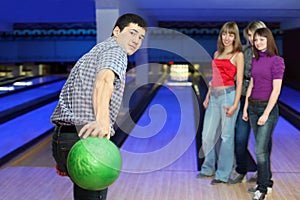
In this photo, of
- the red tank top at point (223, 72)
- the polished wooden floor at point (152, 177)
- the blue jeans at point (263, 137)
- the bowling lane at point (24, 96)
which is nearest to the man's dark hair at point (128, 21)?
the blue jeans at point (263, 137)

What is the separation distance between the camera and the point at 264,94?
241cm

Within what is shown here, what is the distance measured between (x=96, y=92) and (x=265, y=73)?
1.32m

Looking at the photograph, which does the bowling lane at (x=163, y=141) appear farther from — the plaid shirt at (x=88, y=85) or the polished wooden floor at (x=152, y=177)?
the plaid shirt at (x=88, y=85)

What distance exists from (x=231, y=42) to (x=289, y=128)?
2.74m

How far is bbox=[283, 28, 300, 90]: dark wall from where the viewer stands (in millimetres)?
10141

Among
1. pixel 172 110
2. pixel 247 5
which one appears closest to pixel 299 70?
pixel 247 5

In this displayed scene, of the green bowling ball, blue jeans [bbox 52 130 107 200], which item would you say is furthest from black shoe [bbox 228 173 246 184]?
the green bowling ball

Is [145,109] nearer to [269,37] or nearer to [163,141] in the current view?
[163,141]

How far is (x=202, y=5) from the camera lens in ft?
23.5

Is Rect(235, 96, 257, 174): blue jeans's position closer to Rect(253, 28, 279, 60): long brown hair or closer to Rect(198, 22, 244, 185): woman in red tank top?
Rect(198, 22, 244, 185): woman in red tank top

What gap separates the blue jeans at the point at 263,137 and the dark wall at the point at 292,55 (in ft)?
24.5

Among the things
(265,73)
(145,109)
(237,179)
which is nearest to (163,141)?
(237,179)

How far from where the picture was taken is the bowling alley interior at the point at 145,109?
9.34 ft

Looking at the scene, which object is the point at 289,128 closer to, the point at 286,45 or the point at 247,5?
the point at 247,5
